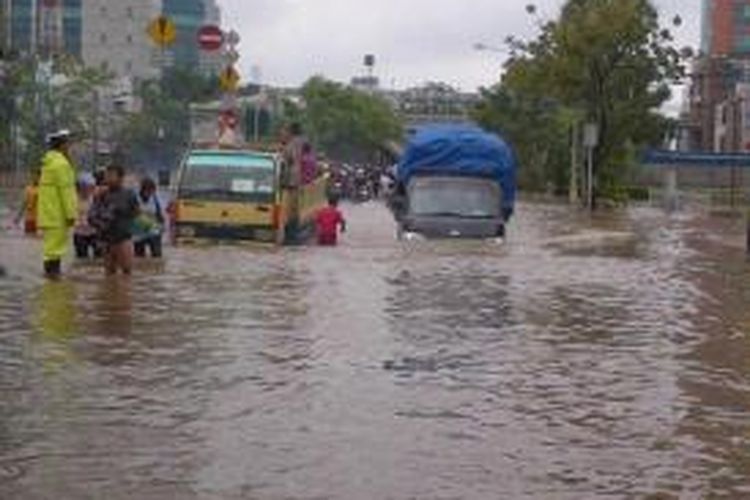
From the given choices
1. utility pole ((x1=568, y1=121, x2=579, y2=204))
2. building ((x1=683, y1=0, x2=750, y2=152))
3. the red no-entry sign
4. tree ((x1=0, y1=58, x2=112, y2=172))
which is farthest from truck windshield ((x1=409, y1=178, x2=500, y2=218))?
building ((x1=683, y1=0, x2=750, y2=152))

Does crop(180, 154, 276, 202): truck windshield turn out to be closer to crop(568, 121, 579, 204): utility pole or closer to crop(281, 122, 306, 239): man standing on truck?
crop(281, 122, 306, 239): man standing on truck

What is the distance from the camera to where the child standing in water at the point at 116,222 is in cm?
1980

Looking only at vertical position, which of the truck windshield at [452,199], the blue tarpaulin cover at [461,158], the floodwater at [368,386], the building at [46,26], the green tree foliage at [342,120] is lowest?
the floodwater at [368,386]

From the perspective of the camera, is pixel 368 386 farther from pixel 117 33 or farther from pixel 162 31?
pixel 117 33

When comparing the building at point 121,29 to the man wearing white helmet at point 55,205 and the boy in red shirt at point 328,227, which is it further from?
the man wearing white helmet at point 55,205

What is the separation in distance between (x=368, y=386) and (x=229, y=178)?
20116 millimetres

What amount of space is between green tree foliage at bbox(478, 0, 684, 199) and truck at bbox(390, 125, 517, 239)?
2217 centimetres

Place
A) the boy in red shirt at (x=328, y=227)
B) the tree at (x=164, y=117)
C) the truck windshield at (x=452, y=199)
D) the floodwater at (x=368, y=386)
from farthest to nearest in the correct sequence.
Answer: the tree at (x=164, y=117) → the truck windshield at (x=452, y=199) → the boy in red shirt at (x=328, y=227) → the floodwater at (x=368, y=386)

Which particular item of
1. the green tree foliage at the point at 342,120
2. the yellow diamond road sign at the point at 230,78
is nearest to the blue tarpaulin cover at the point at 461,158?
the yellow diamond road sign at the point at 230,78

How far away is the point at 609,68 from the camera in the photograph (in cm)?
6256

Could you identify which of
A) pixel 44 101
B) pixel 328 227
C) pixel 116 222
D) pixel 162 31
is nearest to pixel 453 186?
pixel 328 227

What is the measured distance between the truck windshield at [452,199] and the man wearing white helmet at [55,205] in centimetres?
1680

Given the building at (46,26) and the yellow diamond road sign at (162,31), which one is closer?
the yellow diamond road sign at (162,31)

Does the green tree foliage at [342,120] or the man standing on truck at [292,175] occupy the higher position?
the green tree foliage at [342,120]
